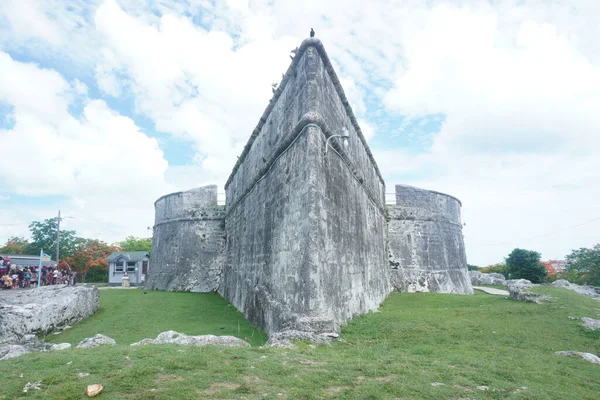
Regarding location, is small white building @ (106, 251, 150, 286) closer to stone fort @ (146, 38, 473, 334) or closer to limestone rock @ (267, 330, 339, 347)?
stone fort @ (146, 38, 473, 334)

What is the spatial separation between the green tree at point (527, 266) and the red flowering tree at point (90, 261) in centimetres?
3725

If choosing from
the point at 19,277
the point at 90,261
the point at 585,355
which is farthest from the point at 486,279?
the point at 90,261

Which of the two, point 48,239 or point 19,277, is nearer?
point 19,277

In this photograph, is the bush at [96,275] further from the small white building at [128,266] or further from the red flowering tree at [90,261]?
the small white building at [128,266]

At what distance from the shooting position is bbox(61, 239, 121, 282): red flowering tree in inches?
1375

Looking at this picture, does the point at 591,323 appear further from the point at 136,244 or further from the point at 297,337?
the point at 136,244

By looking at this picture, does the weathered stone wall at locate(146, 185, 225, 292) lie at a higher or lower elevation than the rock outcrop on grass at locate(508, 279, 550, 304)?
higher

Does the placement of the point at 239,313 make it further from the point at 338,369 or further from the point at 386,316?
the point at 338,369

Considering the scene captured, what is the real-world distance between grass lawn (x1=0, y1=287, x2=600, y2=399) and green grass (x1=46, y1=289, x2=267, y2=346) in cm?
90

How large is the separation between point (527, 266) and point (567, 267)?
11.2 feet

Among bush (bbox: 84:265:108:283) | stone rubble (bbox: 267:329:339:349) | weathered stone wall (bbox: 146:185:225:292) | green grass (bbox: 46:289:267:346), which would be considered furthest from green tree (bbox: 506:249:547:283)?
bush (bbox: 84:265:108:283)

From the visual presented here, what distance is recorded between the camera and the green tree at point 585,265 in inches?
932

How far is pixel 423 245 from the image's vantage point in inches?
704

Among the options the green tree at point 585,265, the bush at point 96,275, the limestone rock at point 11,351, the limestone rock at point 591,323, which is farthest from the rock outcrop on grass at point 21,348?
the bush at point 96,275
